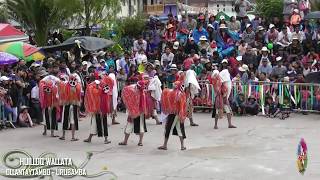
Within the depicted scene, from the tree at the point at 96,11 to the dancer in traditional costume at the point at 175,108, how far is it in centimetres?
1350

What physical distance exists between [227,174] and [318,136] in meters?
4.53

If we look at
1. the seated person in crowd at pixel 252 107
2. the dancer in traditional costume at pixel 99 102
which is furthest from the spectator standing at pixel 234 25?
the dancer in traditional costume at pixel 99 102

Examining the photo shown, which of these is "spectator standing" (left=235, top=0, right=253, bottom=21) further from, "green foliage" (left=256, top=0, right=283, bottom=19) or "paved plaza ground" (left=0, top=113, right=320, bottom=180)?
"paved plaza ground" (left=0, top=113, right=320, bottom=180)

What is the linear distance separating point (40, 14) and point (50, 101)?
12.6m

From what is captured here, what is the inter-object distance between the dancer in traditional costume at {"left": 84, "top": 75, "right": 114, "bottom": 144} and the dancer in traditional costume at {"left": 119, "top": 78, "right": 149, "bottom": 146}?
0.55 metres

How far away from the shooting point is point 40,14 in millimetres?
26891

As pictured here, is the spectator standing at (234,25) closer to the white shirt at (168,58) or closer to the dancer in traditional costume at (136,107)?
the white shirt at (168,58)

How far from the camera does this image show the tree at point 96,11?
25.9 meters

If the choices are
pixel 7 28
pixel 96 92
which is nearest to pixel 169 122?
pixel 96 92

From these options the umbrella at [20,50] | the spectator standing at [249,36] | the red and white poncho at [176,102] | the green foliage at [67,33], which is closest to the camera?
the red and white poncho at [176,102]

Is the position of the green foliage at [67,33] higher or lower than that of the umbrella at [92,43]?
higher

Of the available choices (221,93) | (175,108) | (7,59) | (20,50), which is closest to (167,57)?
(20,50)

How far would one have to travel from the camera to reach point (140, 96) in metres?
13.5

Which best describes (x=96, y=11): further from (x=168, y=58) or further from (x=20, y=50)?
(x=20, y=50)
